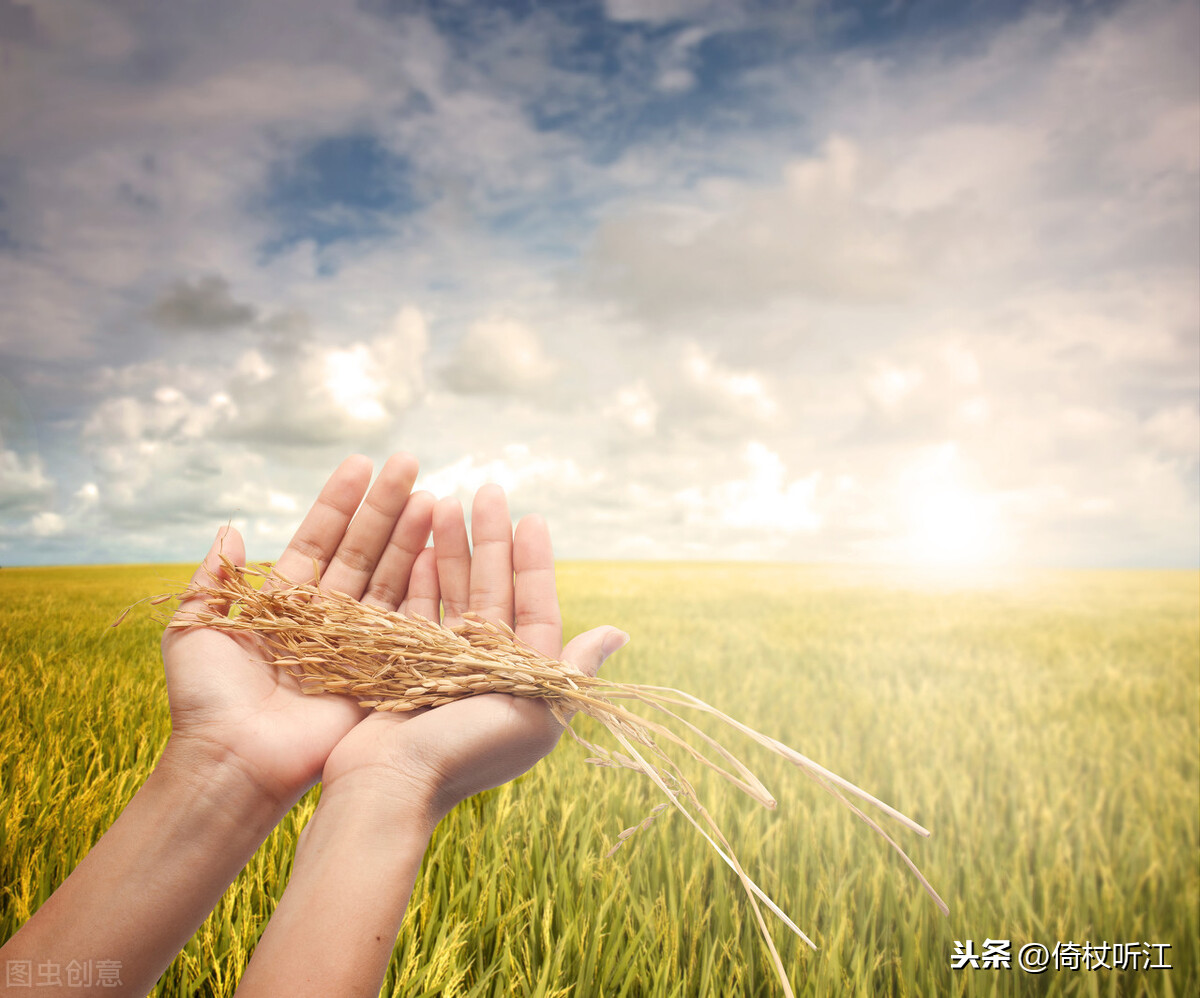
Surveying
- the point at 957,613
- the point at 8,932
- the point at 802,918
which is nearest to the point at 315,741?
the point at 8,932

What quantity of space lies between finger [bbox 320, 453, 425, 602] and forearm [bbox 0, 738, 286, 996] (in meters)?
0.89

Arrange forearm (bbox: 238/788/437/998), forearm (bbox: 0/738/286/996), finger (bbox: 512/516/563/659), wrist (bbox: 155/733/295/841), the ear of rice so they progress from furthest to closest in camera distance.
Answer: finger (bbox: 512/516/563/659) < wrist (bbox: 155/733/295/841) < the ear of rice < forearm (bbox: 0/738/286/996) < forearm (bbox: 238/788/437/998)

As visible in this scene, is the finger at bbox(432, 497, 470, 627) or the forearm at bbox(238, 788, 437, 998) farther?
the finger at bbox(432, 497, 470, 627)

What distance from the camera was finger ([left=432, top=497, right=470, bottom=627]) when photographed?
2.75 metres

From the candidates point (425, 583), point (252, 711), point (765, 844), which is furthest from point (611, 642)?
point (765, 844)

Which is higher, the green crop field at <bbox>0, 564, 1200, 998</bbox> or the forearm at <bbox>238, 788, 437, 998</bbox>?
the forearm at <bbox>238, 788, 437, 998</bbox>

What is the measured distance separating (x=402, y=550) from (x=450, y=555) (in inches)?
10.1

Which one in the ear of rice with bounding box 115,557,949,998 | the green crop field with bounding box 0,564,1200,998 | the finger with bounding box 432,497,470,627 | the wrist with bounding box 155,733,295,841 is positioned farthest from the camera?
the finger with bounding box 432,497,470,627

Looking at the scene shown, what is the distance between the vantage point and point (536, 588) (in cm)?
250

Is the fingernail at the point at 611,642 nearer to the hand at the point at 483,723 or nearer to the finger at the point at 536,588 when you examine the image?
the hand at the point at 483,723

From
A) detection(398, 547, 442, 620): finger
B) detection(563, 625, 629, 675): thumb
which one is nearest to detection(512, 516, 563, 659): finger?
detection(563, 625, 629, 675): thumb

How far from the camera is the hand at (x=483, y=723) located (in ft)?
6.19

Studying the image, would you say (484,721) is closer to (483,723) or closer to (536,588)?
(483,723)

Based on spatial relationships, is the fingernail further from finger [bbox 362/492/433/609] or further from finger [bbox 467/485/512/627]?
finger [bbox 362/492/433/609]
